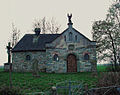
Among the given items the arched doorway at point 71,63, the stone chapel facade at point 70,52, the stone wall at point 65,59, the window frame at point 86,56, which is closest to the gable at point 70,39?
the stone chapel facade at point 70,52

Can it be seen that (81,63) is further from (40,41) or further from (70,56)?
(40,41)

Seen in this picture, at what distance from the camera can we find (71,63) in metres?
23.6

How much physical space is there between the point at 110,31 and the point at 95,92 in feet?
63.5

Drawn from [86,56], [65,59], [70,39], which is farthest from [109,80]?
[70,39]

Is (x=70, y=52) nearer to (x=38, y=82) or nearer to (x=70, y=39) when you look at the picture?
(x=70, y=39)

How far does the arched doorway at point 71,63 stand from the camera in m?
23.5

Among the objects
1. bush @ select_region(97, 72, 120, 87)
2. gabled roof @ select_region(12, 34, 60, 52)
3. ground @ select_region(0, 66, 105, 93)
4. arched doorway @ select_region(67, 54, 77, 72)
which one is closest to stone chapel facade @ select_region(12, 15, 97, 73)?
arched doorway @ select_region(67, 54, 77, 72)

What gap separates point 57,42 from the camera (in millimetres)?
23500

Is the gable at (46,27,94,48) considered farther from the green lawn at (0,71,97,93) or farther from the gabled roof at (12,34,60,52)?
the green lawn at (0,71,97,93)

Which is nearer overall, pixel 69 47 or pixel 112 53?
pixel 69 47

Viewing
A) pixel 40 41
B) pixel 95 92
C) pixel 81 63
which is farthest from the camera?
pixel 40 41

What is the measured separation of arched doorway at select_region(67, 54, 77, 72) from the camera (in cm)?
2352

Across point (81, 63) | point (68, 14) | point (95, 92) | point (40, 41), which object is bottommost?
point (95, 92)

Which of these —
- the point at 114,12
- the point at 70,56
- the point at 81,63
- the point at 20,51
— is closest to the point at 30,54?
the point at 20,51
